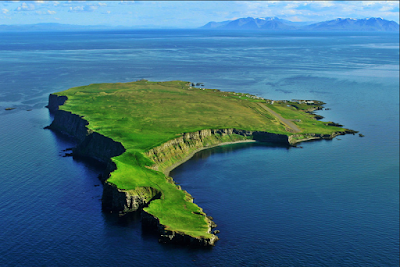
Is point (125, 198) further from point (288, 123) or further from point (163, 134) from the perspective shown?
point (288, 123)

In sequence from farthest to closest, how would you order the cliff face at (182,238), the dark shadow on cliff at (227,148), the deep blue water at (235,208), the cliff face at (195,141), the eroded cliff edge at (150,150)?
1. the dark shadow on cliff at (227,148)
2. the cliff face at (195,141)
3. the eroded cliff edge at (150,150)
4. the cliff face at (182,238)
5. the deep blue water at (235,208)

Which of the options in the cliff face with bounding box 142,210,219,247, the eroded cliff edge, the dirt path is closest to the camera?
the cliff face with bounding box 142,210,219,247

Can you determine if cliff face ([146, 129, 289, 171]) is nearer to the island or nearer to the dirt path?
the island

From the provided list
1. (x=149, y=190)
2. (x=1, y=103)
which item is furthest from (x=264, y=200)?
(x=1, y=103)

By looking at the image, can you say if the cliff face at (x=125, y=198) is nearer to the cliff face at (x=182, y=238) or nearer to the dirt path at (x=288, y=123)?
the cliff face at (x=182, y=238)

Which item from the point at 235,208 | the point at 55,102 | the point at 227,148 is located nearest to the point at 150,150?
the point at 227,148

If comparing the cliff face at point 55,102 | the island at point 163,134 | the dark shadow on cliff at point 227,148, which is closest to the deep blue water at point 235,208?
the dark shadow on cliff at point 227,148

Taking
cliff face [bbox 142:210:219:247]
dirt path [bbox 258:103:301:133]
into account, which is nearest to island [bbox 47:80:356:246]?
cliff face [bbox 142:210:219:247]

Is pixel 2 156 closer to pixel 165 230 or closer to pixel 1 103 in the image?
pixel 165 230
